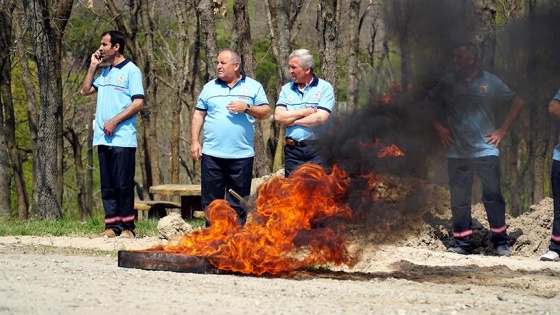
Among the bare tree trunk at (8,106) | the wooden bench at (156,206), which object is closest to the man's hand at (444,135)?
the wooden bench at (156,206)

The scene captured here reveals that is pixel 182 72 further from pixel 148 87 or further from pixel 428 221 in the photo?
pixel 428 221

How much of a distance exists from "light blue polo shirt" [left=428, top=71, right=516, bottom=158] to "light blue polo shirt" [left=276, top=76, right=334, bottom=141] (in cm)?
136

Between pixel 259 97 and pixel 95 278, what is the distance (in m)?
4.02

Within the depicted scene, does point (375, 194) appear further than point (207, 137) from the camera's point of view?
No

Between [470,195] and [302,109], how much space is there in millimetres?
2542

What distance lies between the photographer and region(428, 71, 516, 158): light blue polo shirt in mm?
11844

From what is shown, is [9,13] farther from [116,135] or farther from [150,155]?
[116,135]

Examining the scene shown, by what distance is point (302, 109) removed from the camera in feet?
37.8

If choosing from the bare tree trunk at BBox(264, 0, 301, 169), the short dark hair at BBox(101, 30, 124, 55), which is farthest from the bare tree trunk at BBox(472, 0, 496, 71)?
the short dark hair at BBox(101, 30, 124, 55)

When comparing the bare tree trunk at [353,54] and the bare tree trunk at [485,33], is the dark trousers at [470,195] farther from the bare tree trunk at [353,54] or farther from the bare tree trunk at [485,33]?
the bare tree trunk at [353,54]

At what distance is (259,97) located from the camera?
12.1 metres

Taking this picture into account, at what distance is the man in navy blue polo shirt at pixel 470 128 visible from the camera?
38.7ft

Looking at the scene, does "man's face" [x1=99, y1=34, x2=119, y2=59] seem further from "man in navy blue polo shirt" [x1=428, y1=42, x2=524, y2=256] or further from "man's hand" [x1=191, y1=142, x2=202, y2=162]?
"man in navy blue polo shirt" [x1=428, y1=42, x2=524, y2=256]

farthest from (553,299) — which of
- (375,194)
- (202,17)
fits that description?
(202,17)
